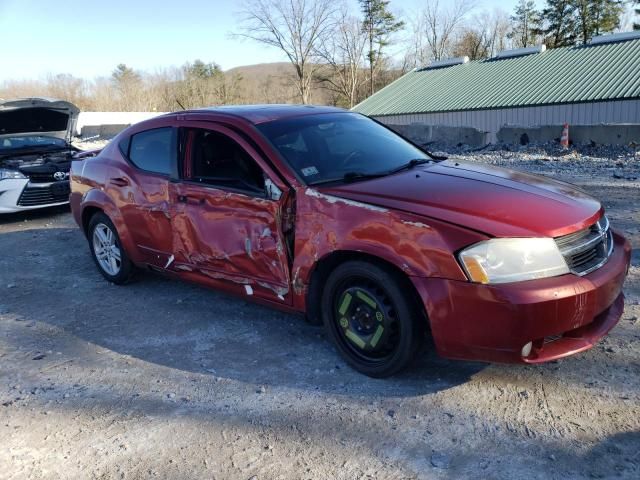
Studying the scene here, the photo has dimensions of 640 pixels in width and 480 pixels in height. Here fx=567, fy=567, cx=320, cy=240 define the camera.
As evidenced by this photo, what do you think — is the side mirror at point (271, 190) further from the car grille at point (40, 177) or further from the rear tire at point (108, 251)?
the car grille at point (40, 177)

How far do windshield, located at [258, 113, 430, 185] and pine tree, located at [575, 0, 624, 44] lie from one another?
52.2m

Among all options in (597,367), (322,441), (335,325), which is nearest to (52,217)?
(335,325)

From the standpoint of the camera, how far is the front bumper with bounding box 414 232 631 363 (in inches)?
114

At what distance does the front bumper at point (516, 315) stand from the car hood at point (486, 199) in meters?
0.31

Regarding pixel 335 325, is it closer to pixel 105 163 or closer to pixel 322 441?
pixel 322 441

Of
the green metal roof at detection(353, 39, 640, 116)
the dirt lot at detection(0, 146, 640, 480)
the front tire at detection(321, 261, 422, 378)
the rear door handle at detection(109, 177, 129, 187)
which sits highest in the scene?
the green metal roof at detection(353, 39, 640, 116)

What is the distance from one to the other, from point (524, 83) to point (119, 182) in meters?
29.8

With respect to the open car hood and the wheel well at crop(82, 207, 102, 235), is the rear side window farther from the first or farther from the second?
the open car hood

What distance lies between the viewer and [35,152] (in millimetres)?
9492

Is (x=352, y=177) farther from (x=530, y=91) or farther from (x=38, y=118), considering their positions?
(x=530, y=91)

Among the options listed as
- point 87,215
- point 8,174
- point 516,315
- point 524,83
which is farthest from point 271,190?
point 524,83

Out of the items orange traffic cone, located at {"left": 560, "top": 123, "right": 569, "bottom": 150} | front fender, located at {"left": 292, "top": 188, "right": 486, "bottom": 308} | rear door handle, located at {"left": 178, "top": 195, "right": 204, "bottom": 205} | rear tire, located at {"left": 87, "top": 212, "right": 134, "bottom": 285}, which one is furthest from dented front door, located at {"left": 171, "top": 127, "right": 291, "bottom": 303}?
orange traffic cone, located at {"left": 560, "top": 123, "right": 569, "bottom": 150}

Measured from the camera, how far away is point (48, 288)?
5.74 meters

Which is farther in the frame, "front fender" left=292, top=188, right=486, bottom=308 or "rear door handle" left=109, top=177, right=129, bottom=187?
"rear door handle" left=109, top=177, right=129, bottom=187
